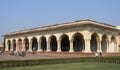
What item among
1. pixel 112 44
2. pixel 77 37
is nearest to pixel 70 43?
pixel 77 37

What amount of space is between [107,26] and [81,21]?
558 centimetres

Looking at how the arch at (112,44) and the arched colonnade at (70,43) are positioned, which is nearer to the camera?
the arched colonnade at (70,43)

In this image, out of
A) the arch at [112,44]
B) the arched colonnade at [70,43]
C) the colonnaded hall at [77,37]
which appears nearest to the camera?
the colonnaded hall at [77,37]

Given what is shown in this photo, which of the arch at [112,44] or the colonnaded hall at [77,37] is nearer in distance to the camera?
the colonnaded hall at [77,37]

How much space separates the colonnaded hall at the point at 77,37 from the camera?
36028mm

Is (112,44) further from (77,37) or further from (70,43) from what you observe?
(70,43)

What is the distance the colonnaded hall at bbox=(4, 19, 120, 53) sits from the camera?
36.0 m

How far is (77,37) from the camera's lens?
43.2 m

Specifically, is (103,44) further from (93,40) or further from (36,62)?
(36,62)

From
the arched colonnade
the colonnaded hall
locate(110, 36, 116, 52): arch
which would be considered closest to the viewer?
the colonnaded hall

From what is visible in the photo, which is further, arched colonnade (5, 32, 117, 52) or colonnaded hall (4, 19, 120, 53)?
arched colonnade (5, 32, 117, 52)

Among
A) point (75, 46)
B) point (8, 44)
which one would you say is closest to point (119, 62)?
point (75, 46)

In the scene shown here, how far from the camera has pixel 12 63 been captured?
19438 millimetres

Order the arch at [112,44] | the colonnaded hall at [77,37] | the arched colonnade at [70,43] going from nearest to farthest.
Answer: the colonnaded hall at [77,37] < the arched colonnade at [70,43] < the arch at [112,44]
